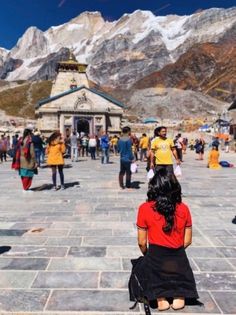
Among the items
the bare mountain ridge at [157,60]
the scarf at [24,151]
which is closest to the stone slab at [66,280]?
the scarf at [24,151]

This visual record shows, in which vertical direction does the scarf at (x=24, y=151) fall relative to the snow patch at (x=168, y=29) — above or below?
below

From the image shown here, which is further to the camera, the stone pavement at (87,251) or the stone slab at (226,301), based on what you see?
the stone pavement at (87,251)

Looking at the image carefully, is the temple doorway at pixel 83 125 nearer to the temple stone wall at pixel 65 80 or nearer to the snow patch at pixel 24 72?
the temple stone wall at pixel 65 80

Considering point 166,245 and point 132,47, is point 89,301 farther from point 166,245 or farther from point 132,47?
point 132,47

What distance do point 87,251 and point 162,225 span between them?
6.72ft

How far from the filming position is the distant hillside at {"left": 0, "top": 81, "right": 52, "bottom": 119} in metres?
74.1

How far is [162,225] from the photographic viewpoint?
349 centimetres

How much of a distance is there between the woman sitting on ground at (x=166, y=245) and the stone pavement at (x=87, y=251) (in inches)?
9.3

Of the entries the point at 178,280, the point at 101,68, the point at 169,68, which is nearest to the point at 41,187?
the point at 178,280

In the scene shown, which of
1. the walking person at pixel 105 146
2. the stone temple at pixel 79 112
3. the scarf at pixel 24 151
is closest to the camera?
the scarf at pixel 24 151

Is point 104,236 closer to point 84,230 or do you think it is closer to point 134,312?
point 84,230

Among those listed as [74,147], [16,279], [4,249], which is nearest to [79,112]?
[74,147]

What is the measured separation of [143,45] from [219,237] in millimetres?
171096

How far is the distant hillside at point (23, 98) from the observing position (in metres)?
74.1
